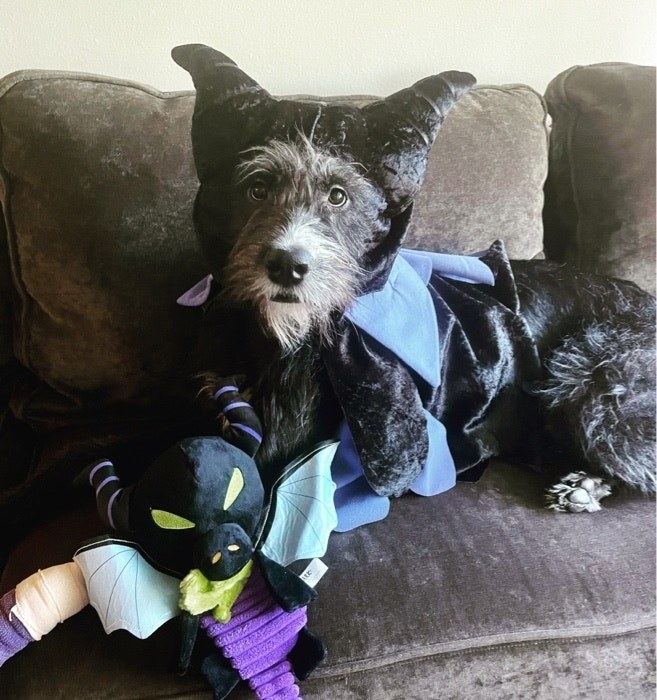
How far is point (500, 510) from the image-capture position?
1.06 metres

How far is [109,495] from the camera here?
90 cm

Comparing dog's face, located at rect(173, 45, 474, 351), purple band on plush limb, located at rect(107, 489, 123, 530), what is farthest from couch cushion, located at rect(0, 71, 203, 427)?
purple band on plush limb, located at rect(107, 489, 123, 530)

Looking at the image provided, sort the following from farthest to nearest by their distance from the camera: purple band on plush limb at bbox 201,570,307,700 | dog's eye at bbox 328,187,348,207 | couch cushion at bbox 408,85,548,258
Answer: couch cushion at bbox 408,85,548,258 → dog's eye at bbox 328,187,348,207 → purple band on plush limb at bbox 201,570,307,700

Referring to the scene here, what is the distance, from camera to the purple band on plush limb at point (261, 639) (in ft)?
2.56

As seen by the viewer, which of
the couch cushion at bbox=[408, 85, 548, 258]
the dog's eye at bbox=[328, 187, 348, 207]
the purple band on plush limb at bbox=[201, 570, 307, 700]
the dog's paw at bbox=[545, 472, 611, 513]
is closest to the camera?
the purple band on plush limb at bbox=[201, 570, 307, 700]

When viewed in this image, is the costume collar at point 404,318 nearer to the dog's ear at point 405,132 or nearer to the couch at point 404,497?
the dog's ear at point 405,132

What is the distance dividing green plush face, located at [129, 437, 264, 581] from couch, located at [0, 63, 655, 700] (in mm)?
136

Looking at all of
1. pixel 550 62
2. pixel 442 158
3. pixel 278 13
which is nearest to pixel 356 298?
pixel 442 158

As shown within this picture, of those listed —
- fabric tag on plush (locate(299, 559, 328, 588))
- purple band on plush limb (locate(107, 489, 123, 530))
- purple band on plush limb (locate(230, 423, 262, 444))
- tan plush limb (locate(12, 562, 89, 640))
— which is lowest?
fabric tag on plush (locate(299, 559, 328, 588))

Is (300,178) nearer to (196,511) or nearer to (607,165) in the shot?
(196,511)

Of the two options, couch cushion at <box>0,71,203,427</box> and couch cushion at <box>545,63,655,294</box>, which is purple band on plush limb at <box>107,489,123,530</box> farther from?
couch cushion at <box>545,63,655,294</box>

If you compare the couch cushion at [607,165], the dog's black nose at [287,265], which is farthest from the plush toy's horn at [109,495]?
the couch cushion at [607,165]

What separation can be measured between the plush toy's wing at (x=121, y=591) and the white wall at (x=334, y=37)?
3.49 ft

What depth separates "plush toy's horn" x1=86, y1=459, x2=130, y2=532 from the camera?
870 millimetres
